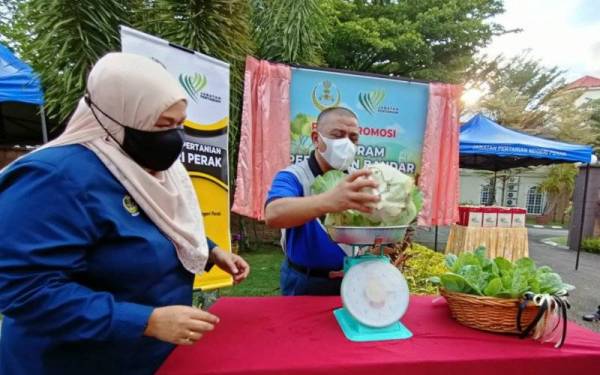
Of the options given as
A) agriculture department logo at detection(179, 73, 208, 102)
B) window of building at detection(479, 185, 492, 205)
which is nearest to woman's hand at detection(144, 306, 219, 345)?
agriculture department logo at detection(179, 73, 208, 102)

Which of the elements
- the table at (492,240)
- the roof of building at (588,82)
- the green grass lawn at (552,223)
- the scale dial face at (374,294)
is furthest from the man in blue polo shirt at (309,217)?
the roof of building at (588,82)

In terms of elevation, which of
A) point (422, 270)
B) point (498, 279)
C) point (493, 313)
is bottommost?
→ point (422, 270)

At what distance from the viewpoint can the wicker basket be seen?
1.29 meters

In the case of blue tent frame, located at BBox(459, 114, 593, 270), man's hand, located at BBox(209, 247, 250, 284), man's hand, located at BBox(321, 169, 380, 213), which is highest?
blue tent frame, located at BBox(459, 114, 593, 270)

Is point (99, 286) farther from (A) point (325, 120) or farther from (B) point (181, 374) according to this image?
(A) point (325, 120)

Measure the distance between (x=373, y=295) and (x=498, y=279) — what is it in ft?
1.60

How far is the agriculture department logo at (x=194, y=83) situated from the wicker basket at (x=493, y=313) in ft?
7.98

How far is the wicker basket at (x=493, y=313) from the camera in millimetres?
1287

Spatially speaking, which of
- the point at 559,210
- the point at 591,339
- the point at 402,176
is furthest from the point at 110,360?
the point at 559,210

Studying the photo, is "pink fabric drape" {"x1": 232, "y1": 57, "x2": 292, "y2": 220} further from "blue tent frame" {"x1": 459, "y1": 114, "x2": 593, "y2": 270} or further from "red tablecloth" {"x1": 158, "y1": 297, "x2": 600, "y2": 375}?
"blue tent frame" {"x1": 459, "y1": 114, "x2": 593, "y2": 270}

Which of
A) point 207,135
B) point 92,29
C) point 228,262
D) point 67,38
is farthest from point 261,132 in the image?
point 228,262

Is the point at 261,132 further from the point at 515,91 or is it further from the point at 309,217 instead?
the point at 515,91

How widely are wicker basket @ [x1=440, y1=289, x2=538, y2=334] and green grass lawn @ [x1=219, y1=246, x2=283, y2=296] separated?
3.29 metres

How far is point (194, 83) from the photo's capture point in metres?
2.82
